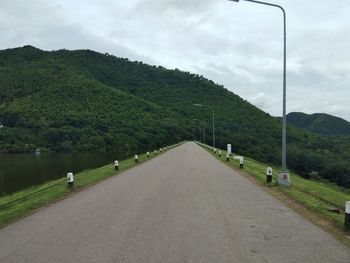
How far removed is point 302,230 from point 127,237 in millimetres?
3670

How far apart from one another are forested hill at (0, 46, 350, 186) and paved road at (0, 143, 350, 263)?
5649 cm

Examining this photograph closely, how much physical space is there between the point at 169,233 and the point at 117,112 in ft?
397

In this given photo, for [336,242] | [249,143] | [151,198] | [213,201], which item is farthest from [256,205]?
[249,143]

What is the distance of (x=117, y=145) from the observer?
108312 millimetres

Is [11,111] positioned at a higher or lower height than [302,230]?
higher

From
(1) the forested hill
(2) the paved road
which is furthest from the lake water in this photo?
(1) the forested hill

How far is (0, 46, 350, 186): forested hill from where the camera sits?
10181cm

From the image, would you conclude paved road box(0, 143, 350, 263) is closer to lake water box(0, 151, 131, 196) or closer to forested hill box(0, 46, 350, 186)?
lake water box(0, 151, 131, 196)

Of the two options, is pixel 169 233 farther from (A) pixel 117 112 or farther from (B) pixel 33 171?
(A) pixel 117 112

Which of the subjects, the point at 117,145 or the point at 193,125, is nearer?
the point at 117,145

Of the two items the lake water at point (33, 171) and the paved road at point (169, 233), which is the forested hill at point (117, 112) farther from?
the paved road at point (169, 233)

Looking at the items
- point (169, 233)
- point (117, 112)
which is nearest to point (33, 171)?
point (169, 233)

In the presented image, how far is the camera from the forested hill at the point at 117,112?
10181 centimetres

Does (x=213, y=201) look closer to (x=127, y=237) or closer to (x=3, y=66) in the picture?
(x=127, y=237)
